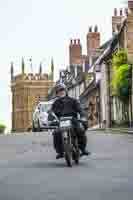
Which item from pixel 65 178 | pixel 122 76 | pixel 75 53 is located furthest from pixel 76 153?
pixel 75 53

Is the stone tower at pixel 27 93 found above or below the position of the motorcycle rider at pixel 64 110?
above

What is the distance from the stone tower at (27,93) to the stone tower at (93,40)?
299 ft

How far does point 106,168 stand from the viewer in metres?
13.6

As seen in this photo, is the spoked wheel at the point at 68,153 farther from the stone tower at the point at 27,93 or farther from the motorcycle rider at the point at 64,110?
the stone tower at the point at 27,93

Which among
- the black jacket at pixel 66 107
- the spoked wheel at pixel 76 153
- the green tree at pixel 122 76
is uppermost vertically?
the green tree at pixel 122 76

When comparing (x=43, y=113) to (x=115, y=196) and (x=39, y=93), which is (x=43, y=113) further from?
(x=39, y=93)

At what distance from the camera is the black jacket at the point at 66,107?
47.6 feet

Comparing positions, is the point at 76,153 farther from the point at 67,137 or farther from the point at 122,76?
the point at 122,76

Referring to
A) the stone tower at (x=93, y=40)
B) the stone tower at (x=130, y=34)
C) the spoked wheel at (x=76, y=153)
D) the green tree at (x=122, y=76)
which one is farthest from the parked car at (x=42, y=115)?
the stone tower at (x=93, y=40)

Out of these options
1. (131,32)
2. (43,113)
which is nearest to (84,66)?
(131,32)

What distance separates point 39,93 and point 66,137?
17371 cm

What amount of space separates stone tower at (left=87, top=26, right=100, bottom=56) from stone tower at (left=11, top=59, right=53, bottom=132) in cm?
9114

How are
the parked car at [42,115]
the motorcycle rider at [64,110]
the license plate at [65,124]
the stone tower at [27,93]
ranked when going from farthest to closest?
the stone tower at [27,93], the parked car at [42,115], the motorcycle rider at [64,110], the license plate at [65,124]

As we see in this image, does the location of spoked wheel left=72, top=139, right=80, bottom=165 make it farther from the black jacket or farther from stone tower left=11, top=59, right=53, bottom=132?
stone tower left=11, top=59, right=53, bottom=132
